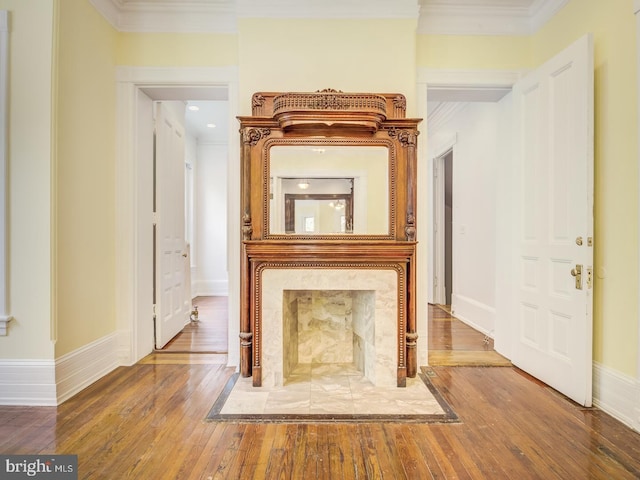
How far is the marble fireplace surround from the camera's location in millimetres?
2416

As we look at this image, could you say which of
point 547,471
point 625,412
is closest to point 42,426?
point 547,471

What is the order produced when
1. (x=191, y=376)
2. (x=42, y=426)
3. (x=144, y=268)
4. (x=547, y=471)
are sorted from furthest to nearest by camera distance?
(x=144, y=268)
(x=191, y=376)
(x=42, y=426)
(x=547, y=471)

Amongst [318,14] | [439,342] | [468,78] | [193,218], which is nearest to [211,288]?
[193,218]

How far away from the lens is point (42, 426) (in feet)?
6.35

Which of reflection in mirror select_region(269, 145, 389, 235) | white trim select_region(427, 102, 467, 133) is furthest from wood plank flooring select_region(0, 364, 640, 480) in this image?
white trim select_region(427, 102, 467, 133)

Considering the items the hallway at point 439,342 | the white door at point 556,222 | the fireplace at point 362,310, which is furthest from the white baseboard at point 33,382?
the white door at point 556,222

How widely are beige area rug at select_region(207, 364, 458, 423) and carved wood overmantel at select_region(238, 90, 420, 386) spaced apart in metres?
0.13

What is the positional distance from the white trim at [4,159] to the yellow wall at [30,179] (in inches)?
1.0

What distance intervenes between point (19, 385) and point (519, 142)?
408 centimetres

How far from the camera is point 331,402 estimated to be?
2193mm

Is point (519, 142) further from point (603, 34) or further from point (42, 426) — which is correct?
point (42, 426)

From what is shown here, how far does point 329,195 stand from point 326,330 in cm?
111

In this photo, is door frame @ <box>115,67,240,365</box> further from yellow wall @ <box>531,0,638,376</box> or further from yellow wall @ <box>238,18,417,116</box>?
yellow wall @ <box>531,0,638,376</box>

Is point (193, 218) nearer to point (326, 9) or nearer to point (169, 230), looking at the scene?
point (169, 230)
